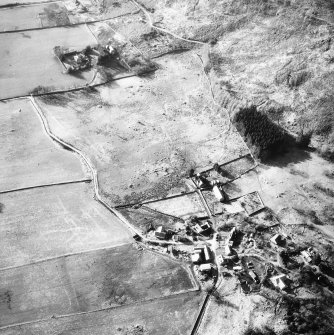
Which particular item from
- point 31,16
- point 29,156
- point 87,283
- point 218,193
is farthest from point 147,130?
point 31,16

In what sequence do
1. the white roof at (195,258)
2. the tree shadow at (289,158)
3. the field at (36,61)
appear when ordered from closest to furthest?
the white roof at (195,258) → the tree shadow at (289,158) → the field at (36,61)

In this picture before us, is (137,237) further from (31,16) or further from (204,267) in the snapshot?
(31,16)

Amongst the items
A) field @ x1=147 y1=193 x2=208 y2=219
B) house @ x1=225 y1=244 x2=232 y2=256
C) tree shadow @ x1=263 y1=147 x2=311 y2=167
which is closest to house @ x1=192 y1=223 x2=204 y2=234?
field @ x1=147 y1=193 x2=208 y2=219

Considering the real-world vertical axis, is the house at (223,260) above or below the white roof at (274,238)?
below

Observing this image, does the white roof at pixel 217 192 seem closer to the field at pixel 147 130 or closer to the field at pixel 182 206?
the field at pixel 182 206

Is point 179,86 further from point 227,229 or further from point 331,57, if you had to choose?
point 227,229

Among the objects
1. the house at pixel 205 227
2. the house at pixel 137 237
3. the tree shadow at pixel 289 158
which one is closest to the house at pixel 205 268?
the house at pixel 205 227
